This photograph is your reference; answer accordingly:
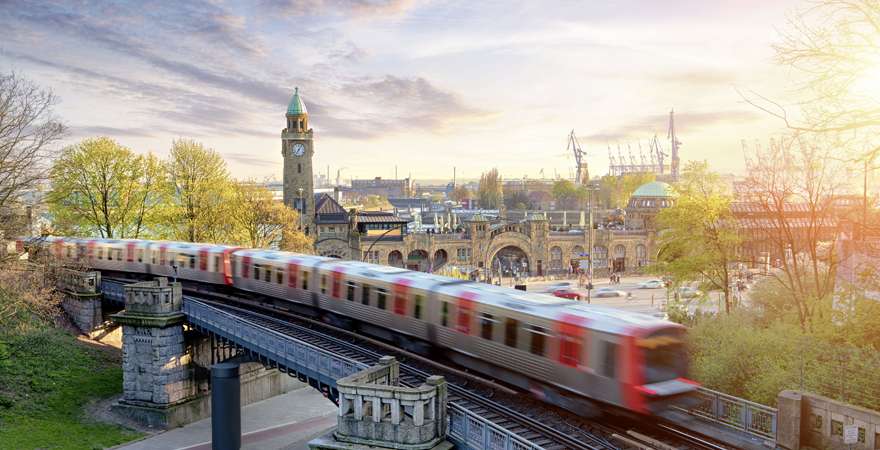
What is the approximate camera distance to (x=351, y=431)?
18.1m

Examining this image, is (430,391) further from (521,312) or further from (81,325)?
(81,325)

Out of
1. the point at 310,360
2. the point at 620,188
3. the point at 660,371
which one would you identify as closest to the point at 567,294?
the point at 310,360

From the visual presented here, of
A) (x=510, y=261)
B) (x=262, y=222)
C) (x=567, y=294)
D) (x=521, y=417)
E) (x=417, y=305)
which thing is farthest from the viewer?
(x=510, y=261)

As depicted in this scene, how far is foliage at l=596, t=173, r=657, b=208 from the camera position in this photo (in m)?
142

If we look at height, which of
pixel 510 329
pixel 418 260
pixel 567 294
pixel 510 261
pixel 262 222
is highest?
pixel 262 222

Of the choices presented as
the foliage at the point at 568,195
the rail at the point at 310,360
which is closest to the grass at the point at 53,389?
the rail at the point at 310,360

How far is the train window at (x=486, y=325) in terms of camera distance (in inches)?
831

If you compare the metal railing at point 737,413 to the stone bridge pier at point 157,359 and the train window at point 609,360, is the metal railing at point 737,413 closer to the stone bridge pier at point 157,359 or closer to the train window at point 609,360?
the train window at point 609,360

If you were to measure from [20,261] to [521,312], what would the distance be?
27.3 metres

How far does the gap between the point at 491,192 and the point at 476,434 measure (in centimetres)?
16521

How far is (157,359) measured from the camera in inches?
1446

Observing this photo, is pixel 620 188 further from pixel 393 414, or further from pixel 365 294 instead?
pixel 393 414

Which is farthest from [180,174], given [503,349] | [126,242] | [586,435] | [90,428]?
[586,435]

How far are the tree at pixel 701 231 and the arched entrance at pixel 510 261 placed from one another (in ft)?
158
